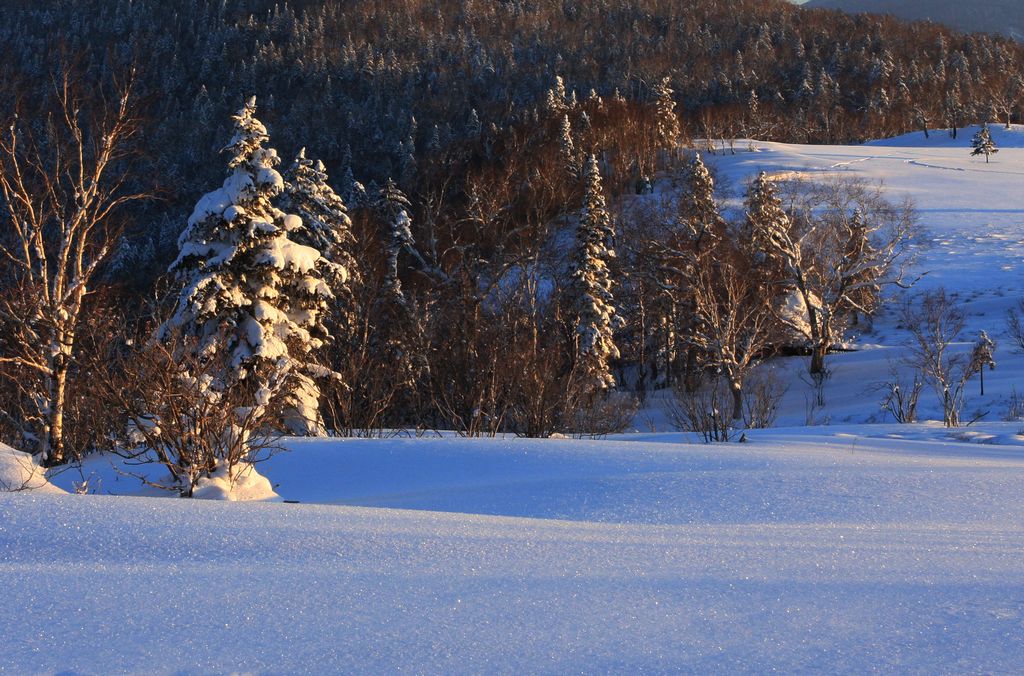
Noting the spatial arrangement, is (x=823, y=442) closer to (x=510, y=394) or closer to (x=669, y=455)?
(x=669, y=455)

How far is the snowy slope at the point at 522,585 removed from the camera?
2.62 metres

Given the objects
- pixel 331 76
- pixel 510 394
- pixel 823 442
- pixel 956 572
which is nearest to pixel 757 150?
pixel 510 394

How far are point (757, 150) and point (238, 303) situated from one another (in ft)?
218

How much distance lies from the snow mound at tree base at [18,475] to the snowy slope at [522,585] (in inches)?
97.1

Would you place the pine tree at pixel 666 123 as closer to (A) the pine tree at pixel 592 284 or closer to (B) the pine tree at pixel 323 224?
(A) the pine tree at pixel 592 284

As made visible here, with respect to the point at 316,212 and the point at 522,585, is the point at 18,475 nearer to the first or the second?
the point at 522,585

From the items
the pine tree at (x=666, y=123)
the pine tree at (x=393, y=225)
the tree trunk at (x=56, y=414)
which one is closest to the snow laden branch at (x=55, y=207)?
the tree trunk at (x=56, y=414)

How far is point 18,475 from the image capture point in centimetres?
732

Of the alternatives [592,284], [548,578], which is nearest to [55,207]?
[548,578]

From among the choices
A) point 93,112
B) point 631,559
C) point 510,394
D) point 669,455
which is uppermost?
point 93,112

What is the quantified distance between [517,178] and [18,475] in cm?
4651

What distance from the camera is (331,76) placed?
165 metres

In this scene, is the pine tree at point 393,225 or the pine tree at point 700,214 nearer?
the pine tree at point 393,225

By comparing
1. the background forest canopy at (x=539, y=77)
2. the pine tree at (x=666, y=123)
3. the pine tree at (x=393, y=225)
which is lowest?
the pine tree at (x=393, y=225)
